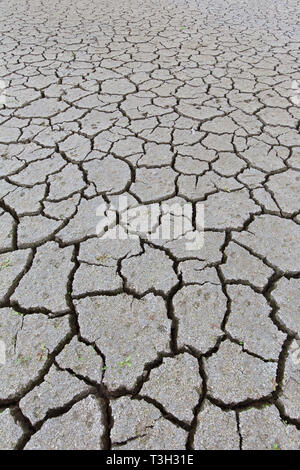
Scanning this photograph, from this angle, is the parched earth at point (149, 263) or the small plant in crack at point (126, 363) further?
the small plant in crack at point (126, 363)

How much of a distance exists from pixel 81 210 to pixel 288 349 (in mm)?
1361

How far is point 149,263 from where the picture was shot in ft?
5.42

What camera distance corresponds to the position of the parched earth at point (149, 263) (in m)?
1.13

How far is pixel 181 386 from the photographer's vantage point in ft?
3.91

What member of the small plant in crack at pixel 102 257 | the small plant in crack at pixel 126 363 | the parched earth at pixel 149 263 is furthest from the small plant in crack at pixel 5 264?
the small plant in crack at pixel 126 363

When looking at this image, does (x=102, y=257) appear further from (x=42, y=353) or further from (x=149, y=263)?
(x=42, y=353)

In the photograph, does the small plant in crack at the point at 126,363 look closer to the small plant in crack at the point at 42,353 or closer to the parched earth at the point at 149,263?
the parched earth at the point at 149,263

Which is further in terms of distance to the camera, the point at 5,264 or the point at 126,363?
the point at 5,264

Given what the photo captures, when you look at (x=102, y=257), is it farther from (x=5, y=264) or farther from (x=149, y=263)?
(x=5, y=264)

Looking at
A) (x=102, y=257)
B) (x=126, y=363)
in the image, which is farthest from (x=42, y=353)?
(x=102, y=257)

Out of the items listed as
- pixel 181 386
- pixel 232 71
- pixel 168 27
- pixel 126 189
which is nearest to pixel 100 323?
pixel 181 386

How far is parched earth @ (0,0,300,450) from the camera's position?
3.70 feet

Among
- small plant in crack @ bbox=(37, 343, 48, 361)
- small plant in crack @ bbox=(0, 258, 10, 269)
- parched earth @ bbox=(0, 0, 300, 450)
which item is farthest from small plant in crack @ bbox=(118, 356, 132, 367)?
small plant in crack @ bbox=(0, 258, 10, 269)
